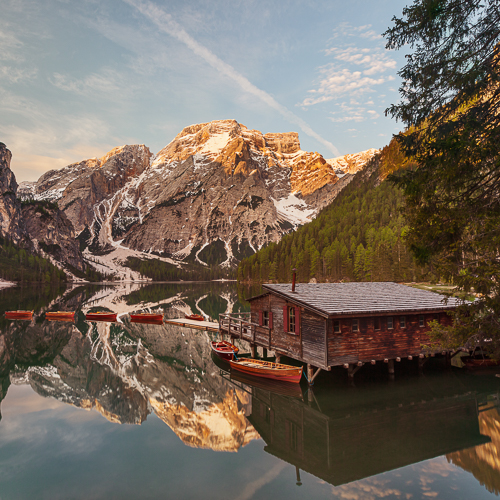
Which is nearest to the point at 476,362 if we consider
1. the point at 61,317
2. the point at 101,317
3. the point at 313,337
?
the point at 313,337

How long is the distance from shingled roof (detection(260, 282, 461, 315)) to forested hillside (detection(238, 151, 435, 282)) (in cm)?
5191

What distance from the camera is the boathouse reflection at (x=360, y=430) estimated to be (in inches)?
582

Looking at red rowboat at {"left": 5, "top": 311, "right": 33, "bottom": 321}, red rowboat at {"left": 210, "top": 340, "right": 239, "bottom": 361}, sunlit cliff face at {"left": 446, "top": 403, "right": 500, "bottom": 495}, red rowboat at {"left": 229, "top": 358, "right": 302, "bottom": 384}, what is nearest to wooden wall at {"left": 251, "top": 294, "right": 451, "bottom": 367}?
red rowboat at {"left": 229, "top": 358, "right": 302, "bottom": 384}

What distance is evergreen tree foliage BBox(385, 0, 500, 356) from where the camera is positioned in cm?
1063

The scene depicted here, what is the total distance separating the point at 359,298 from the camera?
25.7 metres

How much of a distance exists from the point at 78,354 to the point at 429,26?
39262 millimetres

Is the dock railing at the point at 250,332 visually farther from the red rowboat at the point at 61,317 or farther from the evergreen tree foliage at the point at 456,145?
the red rowboat at the point at 61,317

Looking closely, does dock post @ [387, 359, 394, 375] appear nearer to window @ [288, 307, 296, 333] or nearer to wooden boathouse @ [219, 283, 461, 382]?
wooden boathouse @ [219, 283, 461, 382]

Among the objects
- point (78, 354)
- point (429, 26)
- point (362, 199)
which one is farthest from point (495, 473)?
point (362, 199)

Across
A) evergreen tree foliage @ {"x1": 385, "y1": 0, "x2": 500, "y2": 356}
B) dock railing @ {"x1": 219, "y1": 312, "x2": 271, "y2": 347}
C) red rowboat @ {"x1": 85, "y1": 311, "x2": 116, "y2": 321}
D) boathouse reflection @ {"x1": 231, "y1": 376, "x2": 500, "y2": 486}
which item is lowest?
red rowboat @ {"x1": 85, "y1": 311, "x2": 116, "y2": 321}

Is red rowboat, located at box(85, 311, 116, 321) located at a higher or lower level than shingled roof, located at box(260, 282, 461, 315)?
lower

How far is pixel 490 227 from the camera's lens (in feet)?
34.6

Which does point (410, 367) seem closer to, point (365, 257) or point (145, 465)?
point (145, 465)

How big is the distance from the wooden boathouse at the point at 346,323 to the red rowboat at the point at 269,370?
3.49ft
